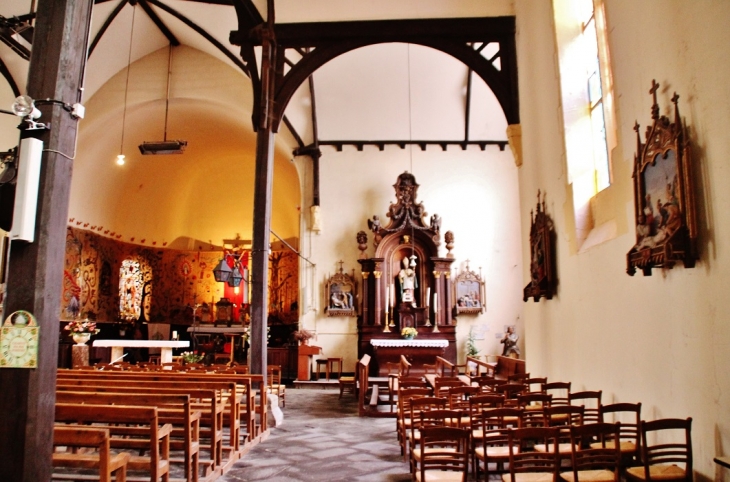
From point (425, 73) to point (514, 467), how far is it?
38.8ft

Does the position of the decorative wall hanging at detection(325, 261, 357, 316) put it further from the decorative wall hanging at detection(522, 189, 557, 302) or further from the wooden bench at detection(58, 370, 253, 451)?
the wooden bench at detection(58, 370, 253, 451)

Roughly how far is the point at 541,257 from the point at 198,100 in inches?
426

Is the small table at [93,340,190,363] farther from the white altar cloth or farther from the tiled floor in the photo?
the white altar cloth

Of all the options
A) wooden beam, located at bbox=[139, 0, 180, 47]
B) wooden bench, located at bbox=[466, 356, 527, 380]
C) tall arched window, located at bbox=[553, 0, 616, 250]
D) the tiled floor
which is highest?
wooden beam, located at bbox=[139, 0, 180, 47]

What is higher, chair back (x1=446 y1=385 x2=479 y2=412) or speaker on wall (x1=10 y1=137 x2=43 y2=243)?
speaker on wall (x1=10 y1=137 x2=43 y2=243)

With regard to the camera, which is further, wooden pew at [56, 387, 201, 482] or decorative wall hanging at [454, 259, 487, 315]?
decorative wall hanging at [454, 259, 487, 315]

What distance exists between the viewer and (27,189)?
11.2ft

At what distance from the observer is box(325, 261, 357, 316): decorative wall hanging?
1471 centimetres

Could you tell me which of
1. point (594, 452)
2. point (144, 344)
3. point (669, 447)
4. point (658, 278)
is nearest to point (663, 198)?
point (658, 278)

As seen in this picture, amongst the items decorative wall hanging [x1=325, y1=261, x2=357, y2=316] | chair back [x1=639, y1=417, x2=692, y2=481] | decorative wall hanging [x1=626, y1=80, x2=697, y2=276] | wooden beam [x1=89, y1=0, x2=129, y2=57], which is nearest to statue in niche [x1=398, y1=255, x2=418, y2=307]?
decorative wall hanging [x1=325, y1=261, x2=357, y2=316]

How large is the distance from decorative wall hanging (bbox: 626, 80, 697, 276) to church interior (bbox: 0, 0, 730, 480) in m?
0.02

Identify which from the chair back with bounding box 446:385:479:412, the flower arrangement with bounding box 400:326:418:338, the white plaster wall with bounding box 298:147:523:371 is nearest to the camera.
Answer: the chair back with bounding box 446:385:479:412

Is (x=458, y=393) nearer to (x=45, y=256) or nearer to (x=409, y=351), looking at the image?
(x=45, y=256)

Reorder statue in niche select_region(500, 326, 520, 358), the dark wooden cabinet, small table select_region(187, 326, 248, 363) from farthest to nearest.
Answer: small table select_region(187, 326, 248, 363)
the dark wooden cabinet
statue in niche select_region(500, 326, 520, 358)
